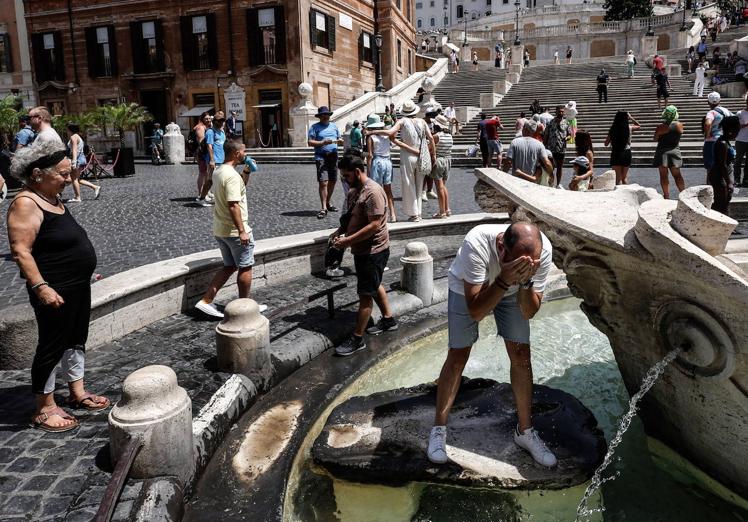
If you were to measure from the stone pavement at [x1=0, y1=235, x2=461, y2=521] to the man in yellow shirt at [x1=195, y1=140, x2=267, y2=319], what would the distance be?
0.38 m

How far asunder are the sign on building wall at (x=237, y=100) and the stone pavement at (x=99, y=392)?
73.7ft

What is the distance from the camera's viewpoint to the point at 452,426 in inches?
136

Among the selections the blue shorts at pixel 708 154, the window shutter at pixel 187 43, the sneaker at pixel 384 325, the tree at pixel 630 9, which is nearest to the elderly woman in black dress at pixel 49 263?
the sneaker at pixel 384 325

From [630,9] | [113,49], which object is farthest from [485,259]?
[630,9]

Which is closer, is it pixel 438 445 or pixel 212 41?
pixel 438 445

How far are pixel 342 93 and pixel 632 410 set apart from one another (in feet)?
90.5

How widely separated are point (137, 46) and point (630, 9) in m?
42.8

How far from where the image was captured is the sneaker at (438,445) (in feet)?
10.1

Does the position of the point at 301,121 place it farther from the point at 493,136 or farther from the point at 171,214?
the point at 171,214

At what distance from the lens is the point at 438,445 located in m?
3.11

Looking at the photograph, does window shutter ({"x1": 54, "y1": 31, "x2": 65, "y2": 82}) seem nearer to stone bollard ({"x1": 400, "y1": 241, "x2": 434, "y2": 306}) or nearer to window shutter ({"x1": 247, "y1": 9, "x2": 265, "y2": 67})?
window shutter ({"x1": 247, "y1": 9, "x2": 265, "y2": 67})

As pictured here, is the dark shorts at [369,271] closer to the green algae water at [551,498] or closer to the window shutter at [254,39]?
the green algae water at [551,498]

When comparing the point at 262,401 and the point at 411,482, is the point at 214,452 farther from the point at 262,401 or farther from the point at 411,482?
the point at 411,482

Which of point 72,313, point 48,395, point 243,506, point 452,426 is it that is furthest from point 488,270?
point 48,395
